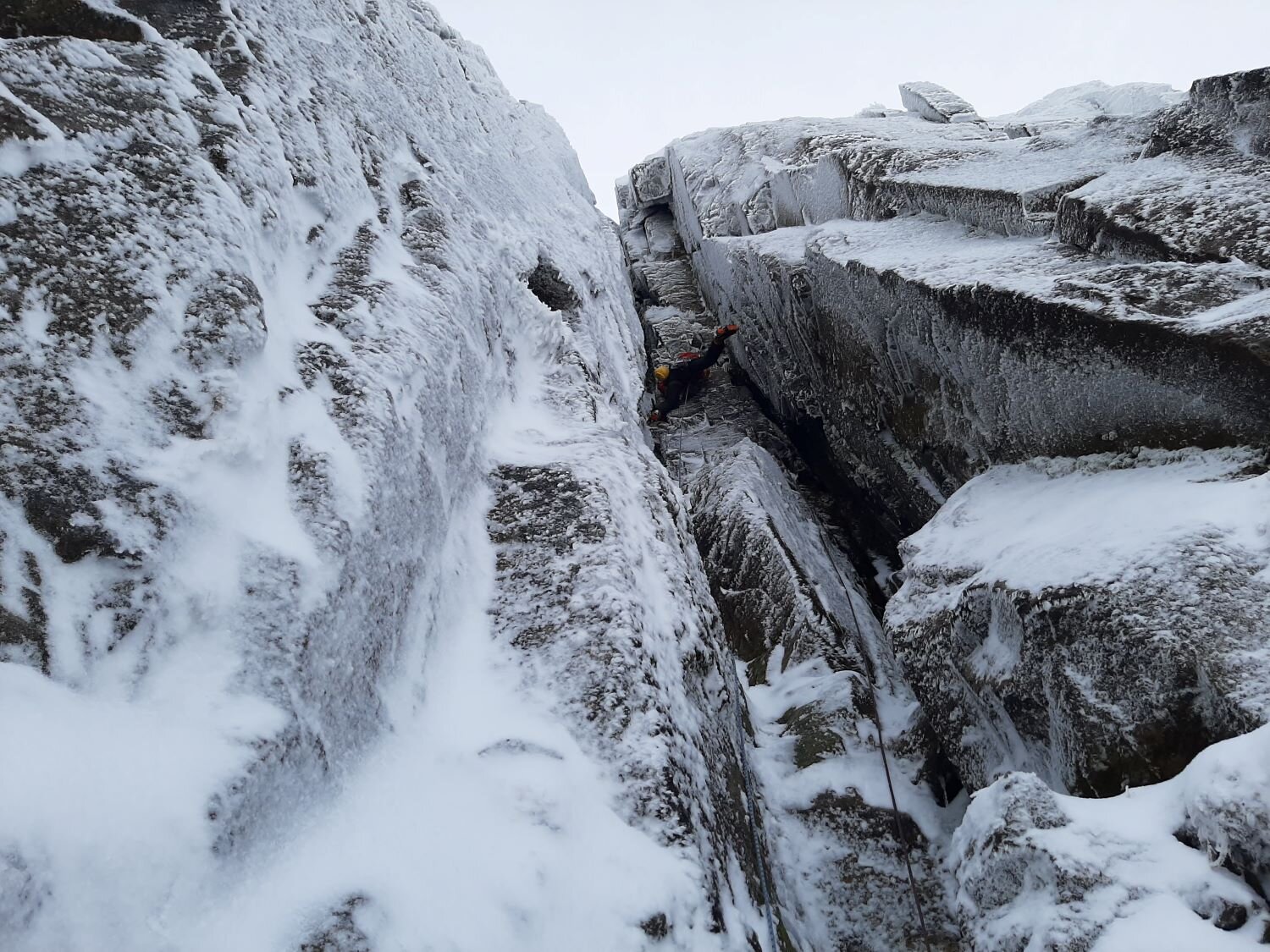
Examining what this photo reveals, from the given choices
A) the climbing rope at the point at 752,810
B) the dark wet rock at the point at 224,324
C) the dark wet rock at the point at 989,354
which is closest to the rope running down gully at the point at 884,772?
the climbing rope at the point at 752,810

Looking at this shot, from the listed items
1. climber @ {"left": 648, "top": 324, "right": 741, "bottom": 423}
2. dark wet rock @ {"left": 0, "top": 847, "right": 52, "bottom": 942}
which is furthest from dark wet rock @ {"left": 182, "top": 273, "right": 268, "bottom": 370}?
climber @ {"left": 648, "top": 324, "right": 741, "bottom": 423}

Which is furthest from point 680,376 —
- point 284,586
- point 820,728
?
point 284,586

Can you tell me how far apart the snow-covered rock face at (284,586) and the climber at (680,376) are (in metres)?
7.91

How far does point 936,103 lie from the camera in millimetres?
15422

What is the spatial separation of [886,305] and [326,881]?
672cm

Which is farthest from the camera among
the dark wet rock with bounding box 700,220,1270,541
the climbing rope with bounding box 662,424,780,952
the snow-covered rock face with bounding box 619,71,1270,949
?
the dark wet rock with bounding box 700,220,1270,541

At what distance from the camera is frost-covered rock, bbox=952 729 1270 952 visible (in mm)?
2627

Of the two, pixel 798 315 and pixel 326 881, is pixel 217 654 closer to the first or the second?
pixel 326 881

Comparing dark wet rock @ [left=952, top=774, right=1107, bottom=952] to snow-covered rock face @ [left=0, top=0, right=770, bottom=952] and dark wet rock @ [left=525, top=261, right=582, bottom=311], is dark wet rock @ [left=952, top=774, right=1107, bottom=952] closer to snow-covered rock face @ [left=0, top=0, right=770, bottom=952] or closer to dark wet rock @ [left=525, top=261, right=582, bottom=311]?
snow-covered rock face @ [left=0, top=0, right=770, bottom=952]

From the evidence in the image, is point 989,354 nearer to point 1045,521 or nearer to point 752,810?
point 1045,521

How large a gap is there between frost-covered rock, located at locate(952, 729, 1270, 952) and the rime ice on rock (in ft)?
47.5

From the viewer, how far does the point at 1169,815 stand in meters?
2.98

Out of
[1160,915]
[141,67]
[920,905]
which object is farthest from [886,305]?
[141,67]

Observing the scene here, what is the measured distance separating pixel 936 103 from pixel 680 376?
8467 mm
